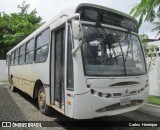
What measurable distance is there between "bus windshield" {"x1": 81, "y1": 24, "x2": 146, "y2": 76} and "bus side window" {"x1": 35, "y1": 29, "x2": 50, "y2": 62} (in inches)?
79.0

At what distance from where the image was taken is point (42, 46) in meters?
7.97

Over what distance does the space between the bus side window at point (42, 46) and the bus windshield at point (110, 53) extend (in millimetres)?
2005

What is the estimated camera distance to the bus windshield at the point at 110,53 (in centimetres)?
556

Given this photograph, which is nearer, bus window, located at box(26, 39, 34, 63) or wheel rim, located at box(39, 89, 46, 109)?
wheel rim, located at box(39, 89, 46, 109)

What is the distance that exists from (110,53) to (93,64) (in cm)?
68

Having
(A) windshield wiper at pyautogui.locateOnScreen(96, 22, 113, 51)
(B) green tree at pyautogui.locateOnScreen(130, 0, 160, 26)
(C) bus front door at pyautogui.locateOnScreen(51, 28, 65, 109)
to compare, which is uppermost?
(B) green tree at pyautogui.locateOnScreen(130, 0, 160, 26)

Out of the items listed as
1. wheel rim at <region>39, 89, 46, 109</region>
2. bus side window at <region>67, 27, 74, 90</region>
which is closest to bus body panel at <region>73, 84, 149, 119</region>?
bus side window at <region>67, 27, 74, 90</region>

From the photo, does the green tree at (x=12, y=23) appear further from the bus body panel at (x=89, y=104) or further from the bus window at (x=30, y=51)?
the bus body panel at (x=89, y=104)

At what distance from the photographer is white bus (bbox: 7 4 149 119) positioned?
5.27 metres

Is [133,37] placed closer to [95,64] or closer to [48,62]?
[95,64]

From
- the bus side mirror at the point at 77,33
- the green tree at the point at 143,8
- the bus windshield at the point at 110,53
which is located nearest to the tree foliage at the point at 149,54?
the green tree at the point at 143,8

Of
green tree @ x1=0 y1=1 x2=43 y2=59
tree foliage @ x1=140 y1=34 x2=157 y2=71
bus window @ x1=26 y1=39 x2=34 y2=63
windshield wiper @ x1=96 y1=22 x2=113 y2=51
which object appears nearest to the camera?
windshield wiper @ x1=96 y1=22 x2=113 y2=51

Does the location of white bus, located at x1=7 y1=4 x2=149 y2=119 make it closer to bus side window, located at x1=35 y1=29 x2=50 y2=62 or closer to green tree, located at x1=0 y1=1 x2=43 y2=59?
bus side window, located at x1=35 y1=29 x2=50 y2=62

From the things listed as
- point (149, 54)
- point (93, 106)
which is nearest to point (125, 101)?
point (93, 106)
